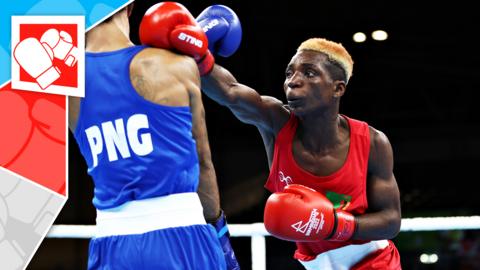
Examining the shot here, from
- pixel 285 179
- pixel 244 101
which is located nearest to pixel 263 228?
pixel 285 179

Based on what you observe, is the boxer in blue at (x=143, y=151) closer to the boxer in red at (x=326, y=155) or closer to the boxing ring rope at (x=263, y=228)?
the boxer in red at (x=326, y=155)

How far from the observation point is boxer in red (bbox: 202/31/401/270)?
2514 mm

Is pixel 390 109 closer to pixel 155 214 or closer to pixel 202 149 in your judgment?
pixel 202 149

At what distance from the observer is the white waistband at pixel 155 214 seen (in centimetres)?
190

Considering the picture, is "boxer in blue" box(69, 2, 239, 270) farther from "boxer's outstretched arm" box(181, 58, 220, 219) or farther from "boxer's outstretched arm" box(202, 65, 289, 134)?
"boxer's outstretched arm" box(202, 65, 289, 134)

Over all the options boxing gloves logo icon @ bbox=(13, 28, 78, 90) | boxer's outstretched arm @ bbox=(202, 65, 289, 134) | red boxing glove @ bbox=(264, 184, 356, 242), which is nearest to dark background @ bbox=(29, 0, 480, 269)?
boxing gloves logo icon @ bbox=(13, 28, 78, 90)

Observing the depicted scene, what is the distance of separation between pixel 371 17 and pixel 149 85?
6568mm

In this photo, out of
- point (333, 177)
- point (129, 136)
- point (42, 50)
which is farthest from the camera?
point (42, 50)

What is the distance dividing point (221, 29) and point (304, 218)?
66cm

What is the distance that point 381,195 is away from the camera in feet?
8.43

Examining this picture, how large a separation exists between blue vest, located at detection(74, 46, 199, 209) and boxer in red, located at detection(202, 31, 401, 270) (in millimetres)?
577

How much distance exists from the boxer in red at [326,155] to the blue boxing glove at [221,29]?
72 millimetres

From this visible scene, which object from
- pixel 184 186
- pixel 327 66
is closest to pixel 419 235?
pixel 327 66

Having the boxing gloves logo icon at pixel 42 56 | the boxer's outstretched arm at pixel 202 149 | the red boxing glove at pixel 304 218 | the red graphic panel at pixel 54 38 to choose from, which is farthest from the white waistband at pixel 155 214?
the boxing gloves logo icon at pixel 42 56
